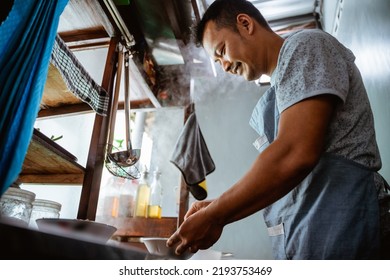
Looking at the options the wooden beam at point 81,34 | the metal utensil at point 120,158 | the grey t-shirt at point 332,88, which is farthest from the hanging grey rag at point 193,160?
the grey t-shirt at point 332,88

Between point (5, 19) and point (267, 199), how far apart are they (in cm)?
114

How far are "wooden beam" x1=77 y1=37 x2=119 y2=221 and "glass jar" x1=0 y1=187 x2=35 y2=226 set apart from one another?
1.49ft

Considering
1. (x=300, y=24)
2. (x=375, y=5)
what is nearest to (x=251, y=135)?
(x=300, y=24)

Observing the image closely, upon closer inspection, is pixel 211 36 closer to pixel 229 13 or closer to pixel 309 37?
pixel 229 13

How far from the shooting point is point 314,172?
37.4 inches

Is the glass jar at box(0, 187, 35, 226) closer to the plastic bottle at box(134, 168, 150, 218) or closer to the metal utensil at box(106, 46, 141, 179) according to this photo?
the metal utensil at box(106, 46, 141, 179)

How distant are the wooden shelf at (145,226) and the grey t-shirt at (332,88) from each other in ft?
5.63

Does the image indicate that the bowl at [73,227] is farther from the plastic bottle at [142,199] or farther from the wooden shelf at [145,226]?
the plastic bottle at [142,199]

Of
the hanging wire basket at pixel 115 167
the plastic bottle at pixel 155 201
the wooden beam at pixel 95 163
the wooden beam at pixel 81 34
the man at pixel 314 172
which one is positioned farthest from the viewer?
the plastic bottle at pixel 155 201

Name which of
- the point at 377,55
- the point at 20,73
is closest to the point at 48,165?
the point at 20,73

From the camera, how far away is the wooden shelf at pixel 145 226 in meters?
2.36

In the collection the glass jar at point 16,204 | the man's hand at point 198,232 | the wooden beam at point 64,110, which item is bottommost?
the man's hand at point 198,232

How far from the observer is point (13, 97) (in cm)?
97
